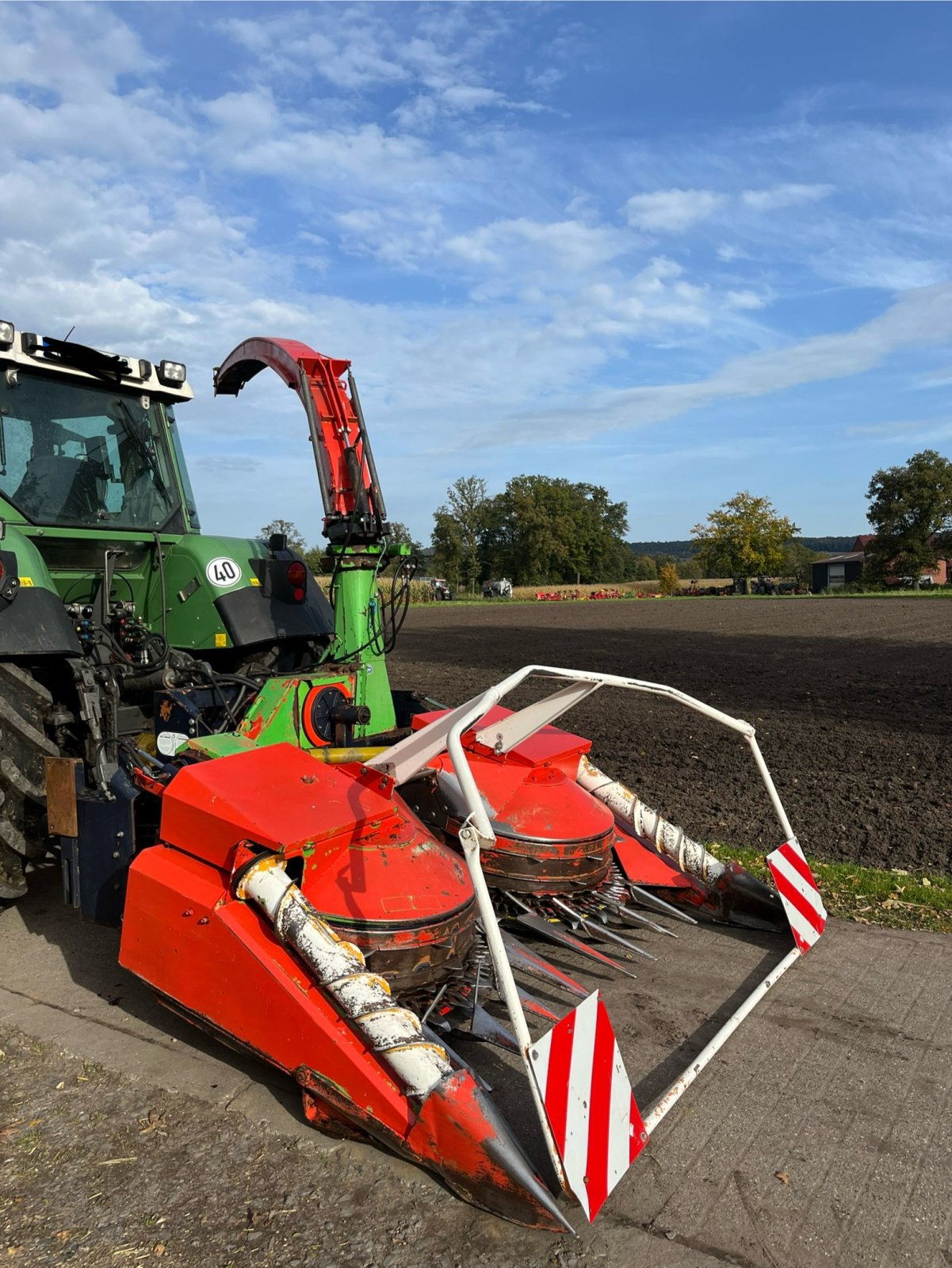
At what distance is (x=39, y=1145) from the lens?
2.60 metres

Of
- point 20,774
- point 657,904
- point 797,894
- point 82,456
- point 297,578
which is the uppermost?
point 82,456

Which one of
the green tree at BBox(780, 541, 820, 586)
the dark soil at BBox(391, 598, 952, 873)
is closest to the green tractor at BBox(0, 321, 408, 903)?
the dark soil at BBox(391, 598, 952, 873)

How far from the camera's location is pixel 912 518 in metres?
58.6

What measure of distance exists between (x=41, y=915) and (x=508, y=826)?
7.49ft

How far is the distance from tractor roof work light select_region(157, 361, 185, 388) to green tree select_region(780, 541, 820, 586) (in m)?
71.3

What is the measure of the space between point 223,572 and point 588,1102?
3.42m

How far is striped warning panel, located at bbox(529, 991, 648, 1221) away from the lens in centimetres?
222

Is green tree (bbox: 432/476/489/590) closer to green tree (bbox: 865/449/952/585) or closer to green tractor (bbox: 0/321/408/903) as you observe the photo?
green tree (bbox: 865/449/952/585)

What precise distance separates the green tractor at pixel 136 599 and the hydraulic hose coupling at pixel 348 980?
0.82 meters

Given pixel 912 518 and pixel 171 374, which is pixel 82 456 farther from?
pixel 912 518

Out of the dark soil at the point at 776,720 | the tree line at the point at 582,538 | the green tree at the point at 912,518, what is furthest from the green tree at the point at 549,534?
the dark soil at the point at 776,720

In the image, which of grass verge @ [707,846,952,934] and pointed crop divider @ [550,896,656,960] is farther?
grass verge @ [707,846,952,934]

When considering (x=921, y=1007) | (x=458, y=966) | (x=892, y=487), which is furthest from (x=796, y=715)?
(x=892, y=487)

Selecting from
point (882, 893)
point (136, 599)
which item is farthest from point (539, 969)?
point (136, 599)
